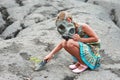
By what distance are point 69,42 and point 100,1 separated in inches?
228

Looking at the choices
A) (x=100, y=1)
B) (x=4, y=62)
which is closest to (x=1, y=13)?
(x=100, y=1)

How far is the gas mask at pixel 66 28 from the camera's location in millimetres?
5473

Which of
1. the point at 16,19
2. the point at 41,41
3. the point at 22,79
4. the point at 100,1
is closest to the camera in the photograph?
the point at 22,79

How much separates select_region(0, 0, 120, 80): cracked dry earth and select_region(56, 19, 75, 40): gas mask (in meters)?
0.61

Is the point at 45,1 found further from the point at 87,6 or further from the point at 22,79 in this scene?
the point at 22,79

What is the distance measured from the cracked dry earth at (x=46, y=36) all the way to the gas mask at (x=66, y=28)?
2.01 ft

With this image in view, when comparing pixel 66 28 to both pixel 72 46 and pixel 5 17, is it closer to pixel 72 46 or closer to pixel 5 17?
pixel 72 46

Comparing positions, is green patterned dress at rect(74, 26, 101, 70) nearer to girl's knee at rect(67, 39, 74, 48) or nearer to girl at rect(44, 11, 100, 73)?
girl at rect(44, 11, 100, 73)

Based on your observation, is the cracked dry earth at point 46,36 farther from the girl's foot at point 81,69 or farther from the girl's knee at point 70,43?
the girl's knee at point 70,43

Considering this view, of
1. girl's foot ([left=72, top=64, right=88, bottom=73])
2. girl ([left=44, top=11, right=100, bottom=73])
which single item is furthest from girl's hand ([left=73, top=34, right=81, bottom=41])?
girl's foot ([left=72, top=64, right=88, bottom=73])

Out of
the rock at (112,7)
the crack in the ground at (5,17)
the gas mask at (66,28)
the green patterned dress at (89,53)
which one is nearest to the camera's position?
the gas mask at (66,28)

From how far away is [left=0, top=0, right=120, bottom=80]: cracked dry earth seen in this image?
18.6 ft

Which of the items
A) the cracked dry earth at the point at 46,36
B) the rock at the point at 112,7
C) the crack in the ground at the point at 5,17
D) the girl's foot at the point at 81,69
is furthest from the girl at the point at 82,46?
the rock at the point at 112,7

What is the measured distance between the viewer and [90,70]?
579 centimetres
